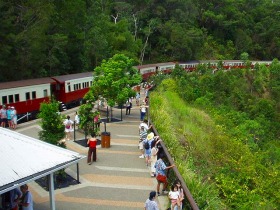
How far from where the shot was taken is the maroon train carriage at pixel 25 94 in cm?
2386

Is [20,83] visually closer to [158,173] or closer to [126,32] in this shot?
[158,173]

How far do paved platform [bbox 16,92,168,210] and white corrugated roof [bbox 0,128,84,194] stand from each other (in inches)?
81.9

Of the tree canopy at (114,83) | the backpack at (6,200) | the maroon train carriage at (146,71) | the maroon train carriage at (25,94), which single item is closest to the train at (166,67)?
the maroon train carriage at (146,71)

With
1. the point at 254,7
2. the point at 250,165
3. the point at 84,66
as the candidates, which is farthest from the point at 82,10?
the point at 254,7

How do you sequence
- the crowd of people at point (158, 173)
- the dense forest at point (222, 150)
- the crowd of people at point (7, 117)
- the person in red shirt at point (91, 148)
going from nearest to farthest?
the crowd of people at point (158, 173) → the dense forest at point (222, 150) → the person in red shirt at point (91, 148) → the crowd of people at point (7, 117)

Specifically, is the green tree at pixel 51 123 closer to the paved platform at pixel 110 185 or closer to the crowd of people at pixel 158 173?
the paved platform at pixel 110 185

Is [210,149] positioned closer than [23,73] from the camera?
Yes

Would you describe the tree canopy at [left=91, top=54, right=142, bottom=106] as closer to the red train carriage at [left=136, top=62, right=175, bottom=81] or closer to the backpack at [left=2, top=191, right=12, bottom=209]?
the backpack at [left=2, top=191, right=12, bottom=209]

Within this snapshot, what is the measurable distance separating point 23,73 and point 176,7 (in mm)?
43967

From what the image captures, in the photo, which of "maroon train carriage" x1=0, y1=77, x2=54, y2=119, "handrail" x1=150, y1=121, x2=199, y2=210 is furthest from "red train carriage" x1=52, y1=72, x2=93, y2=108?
"handrail" x1=150, y1=121, x2=199, y2=210

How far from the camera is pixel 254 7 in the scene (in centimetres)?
9481

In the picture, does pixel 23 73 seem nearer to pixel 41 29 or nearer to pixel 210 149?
pixel 41 29

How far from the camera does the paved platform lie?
481 inches

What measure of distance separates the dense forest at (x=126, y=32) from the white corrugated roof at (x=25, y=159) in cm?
2047
